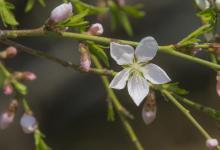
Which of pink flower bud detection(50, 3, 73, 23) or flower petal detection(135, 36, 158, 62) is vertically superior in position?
pink flower bud detection(50, 3, 73, 23)

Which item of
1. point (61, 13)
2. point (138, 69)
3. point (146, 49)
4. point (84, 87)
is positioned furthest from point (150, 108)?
point (84, 87)

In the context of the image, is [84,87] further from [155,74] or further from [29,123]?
[155,74]

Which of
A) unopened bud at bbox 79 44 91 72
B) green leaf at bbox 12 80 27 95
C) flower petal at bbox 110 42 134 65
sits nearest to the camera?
flower petal at bbox 110 42 134 65

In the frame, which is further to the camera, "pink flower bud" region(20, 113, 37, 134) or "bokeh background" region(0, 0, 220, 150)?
"bokeh background" region(0, 0, 220, 150)

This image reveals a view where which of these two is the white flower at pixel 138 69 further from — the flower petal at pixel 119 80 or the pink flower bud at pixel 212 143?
the pink flower bud at pixel 212 143

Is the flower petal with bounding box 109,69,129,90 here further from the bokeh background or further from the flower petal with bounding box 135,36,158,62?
the bokeh background

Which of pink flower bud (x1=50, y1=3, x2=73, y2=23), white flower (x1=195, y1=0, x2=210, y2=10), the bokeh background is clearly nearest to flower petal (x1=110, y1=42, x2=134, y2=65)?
pink flower bud (x1=50, y1=3, x2=73, y2=23)
